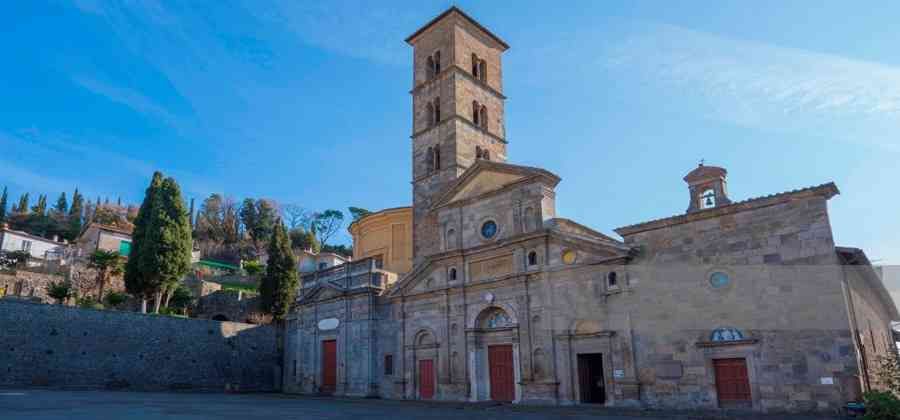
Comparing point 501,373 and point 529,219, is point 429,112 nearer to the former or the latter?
point 529,219

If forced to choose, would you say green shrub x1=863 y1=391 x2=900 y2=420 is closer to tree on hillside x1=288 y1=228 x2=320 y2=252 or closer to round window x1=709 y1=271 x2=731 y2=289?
round window x1=709 y1=271 x2=731 y2=289

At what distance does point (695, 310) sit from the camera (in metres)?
17.8

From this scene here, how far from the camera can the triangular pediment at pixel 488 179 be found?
915 inches

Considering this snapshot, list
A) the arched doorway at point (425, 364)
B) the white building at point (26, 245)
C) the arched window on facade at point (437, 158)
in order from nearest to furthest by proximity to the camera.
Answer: the arched doorway at point (425, 364) < the arched window on facade at point (437, 158) < the white building at point (26, 245)

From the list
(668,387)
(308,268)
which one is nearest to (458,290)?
(668,387)

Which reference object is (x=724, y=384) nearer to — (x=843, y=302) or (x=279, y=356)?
(x=843, y=302)

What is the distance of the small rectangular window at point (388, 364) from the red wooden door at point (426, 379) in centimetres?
188

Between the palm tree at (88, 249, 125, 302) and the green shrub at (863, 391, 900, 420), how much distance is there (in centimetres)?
3823

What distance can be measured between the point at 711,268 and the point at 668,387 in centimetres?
390

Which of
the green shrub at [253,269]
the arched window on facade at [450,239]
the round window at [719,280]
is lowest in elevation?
the round window at [719,280]

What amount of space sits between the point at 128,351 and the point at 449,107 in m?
19.4

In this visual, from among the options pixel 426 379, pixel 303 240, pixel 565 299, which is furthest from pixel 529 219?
pixel 303 240

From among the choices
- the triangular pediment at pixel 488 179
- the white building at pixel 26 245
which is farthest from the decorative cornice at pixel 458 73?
the white building at pixel 26 245

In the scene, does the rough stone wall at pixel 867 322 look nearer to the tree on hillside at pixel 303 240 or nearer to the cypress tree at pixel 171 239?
the cypress tree at pixel 171 239
